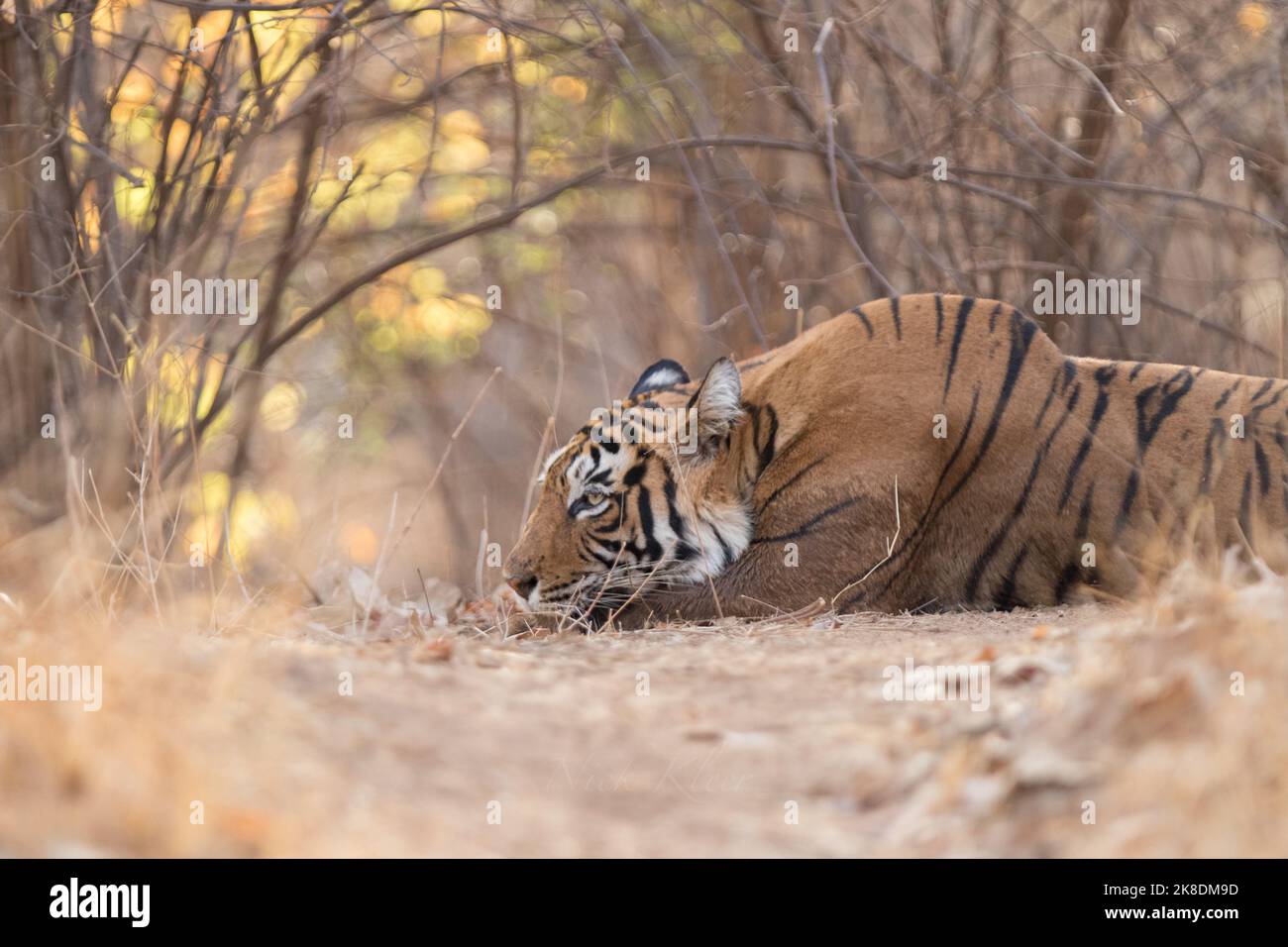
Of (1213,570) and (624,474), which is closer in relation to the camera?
(1213,570)

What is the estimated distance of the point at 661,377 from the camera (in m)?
6.31

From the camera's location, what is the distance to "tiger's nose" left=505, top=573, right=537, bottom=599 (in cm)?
539

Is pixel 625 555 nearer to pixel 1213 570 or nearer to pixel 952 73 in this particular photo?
pixel 1213 570

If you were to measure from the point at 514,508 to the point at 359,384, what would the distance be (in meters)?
2.71

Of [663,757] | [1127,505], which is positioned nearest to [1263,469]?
[1127,505]

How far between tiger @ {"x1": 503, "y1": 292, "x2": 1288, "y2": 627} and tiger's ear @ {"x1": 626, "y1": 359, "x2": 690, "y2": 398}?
1.92 ft

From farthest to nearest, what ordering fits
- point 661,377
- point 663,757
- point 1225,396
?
point 661,377 → point 1225,396 → point 663,757

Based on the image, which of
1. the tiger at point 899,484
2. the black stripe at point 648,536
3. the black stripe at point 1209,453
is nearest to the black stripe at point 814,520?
the tiger at point 899,484

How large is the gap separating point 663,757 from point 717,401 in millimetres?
2827

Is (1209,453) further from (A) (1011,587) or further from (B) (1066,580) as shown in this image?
(A) (1011,587)

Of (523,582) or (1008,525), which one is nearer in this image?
(523,582)

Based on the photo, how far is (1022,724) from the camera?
2758 millimetres

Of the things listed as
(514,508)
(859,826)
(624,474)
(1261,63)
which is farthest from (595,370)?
(859,826)

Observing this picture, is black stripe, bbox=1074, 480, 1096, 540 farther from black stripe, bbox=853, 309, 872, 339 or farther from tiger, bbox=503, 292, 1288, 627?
black stripe, bbox=853, 309, 872, 339
